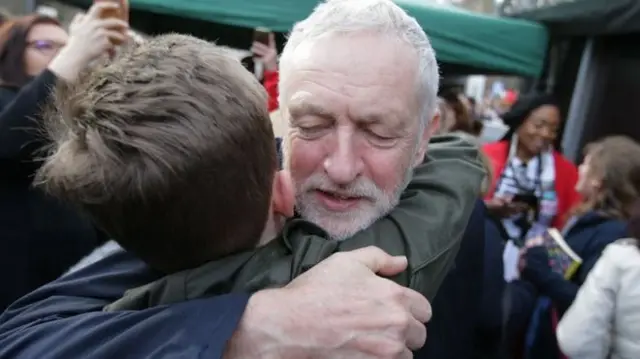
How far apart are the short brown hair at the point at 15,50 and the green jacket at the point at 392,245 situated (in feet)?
6.80

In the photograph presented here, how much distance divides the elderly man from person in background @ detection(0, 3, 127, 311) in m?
1.17

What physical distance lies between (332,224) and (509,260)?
2.61 m

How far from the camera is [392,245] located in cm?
110

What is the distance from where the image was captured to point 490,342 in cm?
205

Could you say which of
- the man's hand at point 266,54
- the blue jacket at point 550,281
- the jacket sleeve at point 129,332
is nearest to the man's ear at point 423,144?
the jacket sleeve at point 129,332

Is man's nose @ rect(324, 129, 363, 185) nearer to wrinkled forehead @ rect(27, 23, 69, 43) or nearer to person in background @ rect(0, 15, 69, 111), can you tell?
person in background @ rect(0, 15, 69, 111)

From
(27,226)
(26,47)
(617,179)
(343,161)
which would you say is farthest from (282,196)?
(617,179)

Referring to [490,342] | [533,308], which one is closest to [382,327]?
[490,342]

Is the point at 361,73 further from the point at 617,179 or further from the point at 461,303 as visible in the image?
the point at 617,179

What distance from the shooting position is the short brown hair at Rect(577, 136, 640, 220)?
3.45 metres

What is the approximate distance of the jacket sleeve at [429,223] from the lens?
3.57 ft

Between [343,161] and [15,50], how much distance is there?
7.11ft

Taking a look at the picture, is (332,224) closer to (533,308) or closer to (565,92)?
(533,308)

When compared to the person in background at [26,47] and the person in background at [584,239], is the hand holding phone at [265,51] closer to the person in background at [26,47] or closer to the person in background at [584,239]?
the person in background at [26,47]
